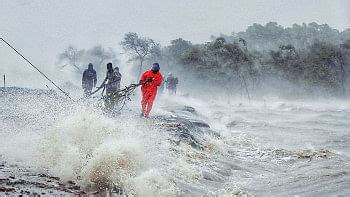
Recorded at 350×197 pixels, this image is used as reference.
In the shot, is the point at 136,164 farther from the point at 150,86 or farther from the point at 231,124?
the point at 231,124

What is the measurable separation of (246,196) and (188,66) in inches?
2239

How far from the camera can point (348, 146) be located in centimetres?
1355

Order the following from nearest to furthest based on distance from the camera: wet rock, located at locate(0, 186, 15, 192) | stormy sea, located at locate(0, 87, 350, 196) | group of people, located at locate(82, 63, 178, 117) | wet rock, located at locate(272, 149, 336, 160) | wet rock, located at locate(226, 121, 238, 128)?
wet rock, located at locate(0, 186, 15, 192) < stormy sea, located at locate(0, 87, 350, 196) < wet rock, located at locate(272, 149, 336, 160) < group of people, located at locate(82, 63, 178, 117) < wet rock, located at locate(226, 121, 238, 128)

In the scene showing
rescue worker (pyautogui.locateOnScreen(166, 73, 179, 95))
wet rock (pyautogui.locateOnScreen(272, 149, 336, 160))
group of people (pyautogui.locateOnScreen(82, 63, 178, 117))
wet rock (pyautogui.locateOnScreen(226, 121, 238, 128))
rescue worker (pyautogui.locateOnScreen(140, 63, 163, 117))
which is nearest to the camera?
wet rock (pyautogui.locateOnScreen(272, 149, 336, 160))

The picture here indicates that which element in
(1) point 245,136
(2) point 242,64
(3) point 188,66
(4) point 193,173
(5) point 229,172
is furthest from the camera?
(3) point 188,66

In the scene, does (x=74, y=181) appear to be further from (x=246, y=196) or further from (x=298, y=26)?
(x=298, y=26)

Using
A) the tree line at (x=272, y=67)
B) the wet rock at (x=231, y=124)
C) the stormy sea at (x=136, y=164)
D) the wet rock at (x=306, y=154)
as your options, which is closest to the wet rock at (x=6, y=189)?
the stormy sea at (x=136, y=164)

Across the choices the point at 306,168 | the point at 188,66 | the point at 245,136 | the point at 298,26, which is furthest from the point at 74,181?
the point at 298,26

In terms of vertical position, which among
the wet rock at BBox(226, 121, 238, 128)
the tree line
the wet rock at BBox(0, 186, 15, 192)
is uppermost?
the tree line

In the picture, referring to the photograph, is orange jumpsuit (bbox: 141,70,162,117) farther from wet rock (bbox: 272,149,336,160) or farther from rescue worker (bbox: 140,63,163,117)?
wet rock (bbox: 272,149,336,160)

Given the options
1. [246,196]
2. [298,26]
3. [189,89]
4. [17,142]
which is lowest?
[246,196]

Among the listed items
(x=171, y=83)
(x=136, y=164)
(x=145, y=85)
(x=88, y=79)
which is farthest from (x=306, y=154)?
(x=171, y=83)

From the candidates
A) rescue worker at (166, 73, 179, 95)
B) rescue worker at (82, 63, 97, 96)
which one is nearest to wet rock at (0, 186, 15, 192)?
rescue worker at (82, 63, 97, 96)

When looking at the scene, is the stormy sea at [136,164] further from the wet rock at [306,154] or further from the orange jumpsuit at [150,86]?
the orange jumpsuit at [150,86]
